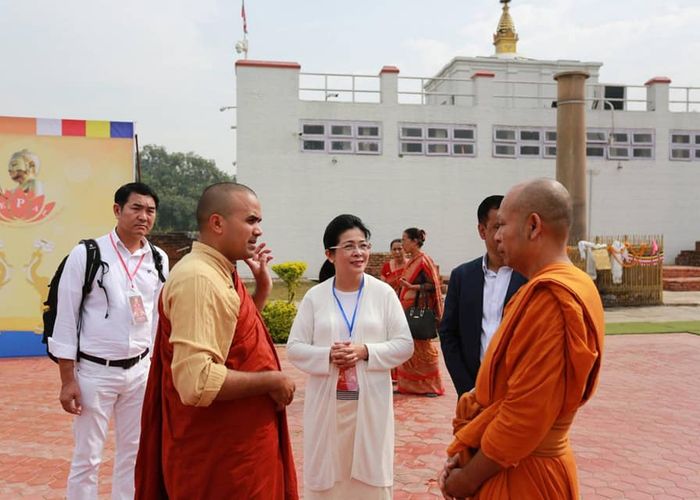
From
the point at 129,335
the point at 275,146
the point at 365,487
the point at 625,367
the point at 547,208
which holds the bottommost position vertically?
the point at 625,367

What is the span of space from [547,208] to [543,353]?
465 mm

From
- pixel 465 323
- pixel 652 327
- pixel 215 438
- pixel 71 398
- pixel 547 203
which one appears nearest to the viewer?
pixel 547 203

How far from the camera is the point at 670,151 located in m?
21.8

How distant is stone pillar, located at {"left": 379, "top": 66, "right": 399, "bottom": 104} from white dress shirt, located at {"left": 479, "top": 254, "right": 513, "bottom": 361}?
17650 mm

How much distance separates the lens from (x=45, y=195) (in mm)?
8383

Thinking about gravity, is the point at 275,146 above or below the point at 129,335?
above

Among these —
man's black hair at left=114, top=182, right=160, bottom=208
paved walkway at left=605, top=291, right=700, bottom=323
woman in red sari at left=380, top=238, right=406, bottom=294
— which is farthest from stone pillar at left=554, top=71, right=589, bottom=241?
man's black hair at left=114, top=182, right=160, bottom=208

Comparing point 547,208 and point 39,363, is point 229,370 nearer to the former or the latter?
point 547,208

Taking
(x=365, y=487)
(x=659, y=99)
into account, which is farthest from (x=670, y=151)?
(x=365, y=487)

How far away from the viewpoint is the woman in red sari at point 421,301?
6441mm

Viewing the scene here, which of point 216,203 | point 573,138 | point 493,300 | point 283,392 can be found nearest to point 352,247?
point 493,300

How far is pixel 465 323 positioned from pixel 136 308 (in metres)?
1.86

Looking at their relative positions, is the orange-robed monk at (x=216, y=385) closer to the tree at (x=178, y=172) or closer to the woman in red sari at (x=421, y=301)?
the woman in red sari at (x=421, y=301)

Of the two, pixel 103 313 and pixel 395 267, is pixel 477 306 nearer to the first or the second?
pixel 103 313
